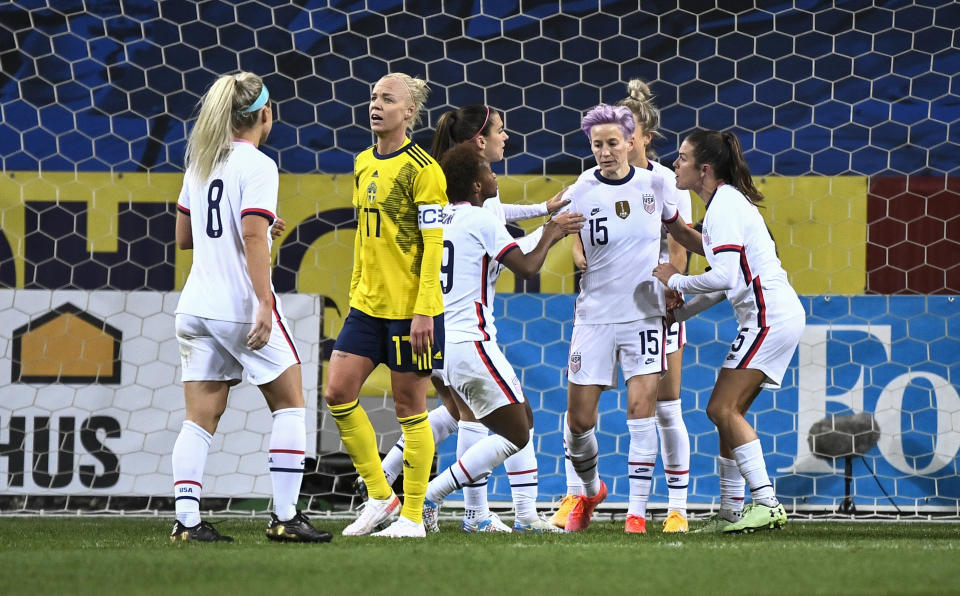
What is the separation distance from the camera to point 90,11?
6.75m

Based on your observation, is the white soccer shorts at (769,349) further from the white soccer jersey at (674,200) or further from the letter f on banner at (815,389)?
the letter f on banner at (815,389)

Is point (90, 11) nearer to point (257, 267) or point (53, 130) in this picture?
point (53, 130)

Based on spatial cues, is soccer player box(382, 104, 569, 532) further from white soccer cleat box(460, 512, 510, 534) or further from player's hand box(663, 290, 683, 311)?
player's hand box(663, 290, 683, 311)

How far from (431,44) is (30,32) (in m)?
2.27

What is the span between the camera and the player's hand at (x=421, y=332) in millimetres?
4172

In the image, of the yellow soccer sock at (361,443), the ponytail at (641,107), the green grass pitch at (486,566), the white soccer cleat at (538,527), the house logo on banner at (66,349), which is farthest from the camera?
the house logo on banner at (66,349)

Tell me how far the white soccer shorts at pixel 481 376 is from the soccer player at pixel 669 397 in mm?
763

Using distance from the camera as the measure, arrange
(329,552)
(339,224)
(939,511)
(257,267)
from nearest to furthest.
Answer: (329,552) < (257,267) < (939,511) < (339,224)

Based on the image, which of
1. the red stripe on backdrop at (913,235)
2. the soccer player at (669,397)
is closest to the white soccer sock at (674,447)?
the soccer player at (669,397)

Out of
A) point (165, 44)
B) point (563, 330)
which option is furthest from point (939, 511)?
point (165, 44)

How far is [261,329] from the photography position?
3.97 m

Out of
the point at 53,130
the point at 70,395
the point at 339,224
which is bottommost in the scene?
the point at 70,395

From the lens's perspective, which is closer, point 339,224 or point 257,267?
point 257,267

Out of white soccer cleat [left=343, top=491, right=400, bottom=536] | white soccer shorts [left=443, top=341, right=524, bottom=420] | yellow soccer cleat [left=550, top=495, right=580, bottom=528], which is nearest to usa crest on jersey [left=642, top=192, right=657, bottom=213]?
white soccer shorts [left=443, top=341, right=524, bottom=420]
